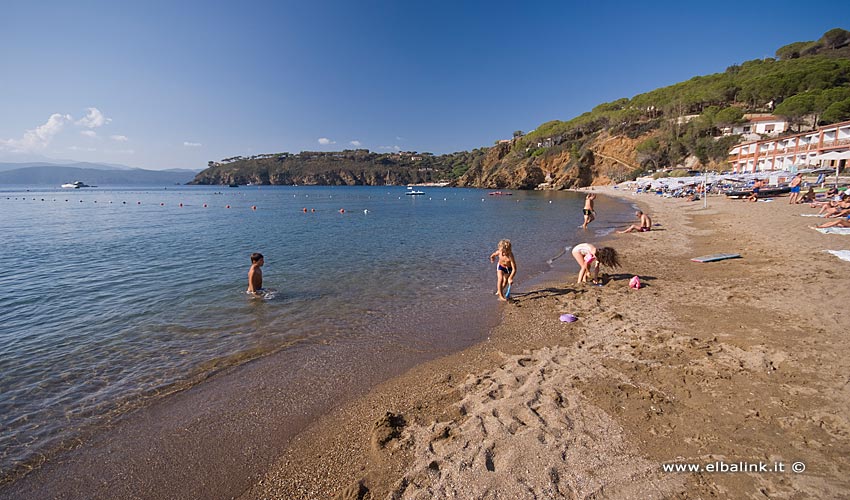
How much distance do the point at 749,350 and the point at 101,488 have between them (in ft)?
26.3

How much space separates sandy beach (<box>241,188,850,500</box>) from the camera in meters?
3.16

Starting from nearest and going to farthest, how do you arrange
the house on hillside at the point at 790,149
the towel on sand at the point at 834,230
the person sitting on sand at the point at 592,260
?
the person sitting on sand at the point at 592,260
the towel on sand at the point at 834,230
the house on hillside at the point at 790,149

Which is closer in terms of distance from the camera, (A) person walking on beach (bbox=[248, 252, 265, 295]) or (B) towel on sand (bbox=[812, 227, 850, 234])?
(A) person walking on beach (bbox=[248, 252, 265, 295])

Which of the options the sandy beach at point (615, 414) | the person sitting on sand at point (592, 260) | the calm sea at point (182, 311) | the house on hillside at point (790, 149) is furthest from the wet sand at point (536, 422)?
the house on hillside at point (790, 149)

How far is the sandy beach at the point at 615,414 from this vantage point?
316 cm

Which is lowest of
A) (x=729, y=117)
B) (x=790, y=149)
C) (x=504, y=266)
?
(x=504, y=266)

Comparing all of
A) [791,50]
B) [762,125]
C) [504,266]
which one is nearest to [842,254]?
[504,266]

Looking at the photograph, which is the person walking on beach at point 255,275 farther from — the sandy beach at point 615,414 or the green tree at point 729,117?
Result: the green tree at point 729,117

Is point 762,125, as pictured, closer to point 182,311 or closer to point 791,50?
point 791,50

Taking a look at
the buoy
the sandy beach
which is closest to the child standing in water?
the sandy beach

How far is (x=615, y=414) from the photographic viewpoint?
4.05 meters

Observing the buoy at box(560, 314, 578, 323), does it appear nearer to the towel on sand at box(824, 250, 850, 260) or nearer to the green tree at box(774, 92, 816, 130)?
the towel on sand at box(824, 250, 850, 260)

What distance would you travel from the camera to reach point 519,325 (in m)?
7.27

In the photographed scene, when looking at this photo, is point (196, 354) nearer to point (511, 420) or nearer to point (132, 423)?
point (132, 423)
